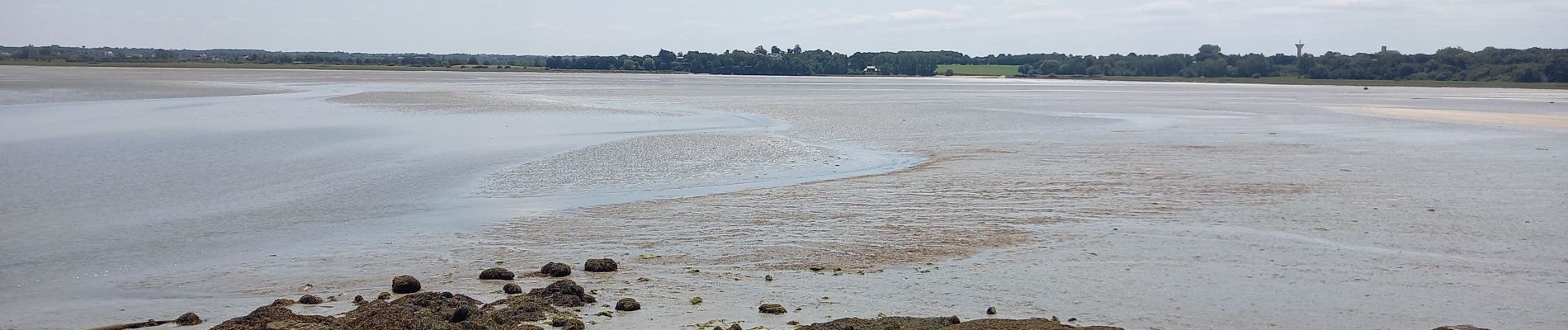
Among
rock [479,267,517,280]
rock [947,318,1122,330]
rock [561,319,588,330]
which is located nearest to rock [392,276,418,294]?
rock [479,267,517,280]

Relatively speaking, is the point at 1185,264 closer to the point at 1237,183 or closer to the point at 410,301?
the point at 410,301

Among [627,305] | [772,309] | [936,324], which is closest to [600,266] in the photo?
[627,305]

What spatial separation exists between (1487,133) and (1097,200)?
14.9 m

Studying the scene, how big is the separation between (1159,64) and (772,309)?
129 m

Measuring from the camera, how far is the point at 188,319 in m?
6.14

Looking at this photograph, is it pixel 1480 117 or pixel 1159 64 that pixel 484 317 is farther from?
pixel 1159 64

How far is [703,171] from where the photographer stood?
15.0 meters

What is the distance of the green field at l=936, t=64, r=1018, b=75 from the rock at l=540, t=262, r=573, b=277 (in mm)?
129458

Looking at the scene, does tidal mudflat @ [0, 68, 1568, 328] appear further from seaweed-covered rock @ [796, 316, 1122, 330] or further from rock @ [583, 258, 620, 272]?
seaweed-covered rock @ [796, 316, 1122, 330]

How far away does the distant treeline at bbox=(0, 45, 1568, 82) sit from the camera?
3760 inches

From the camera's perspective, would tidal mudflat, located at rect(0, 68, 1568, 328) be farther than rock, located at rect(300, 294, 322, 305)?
Yes

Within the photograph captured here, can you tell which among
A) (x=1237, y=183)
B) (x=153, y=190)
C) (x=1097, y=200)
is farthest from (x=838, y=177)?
(x=153, y=190)

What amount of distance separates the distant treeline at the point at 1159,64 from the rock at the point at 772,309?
93.0 metres

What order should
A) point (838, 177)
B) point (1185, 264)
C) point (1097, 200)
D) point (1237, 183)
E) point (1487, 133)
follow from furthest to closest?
point (1487, 133) < point (838, 177) < point (1237, 183) < point (1097, 200) < point (1185, 264)
